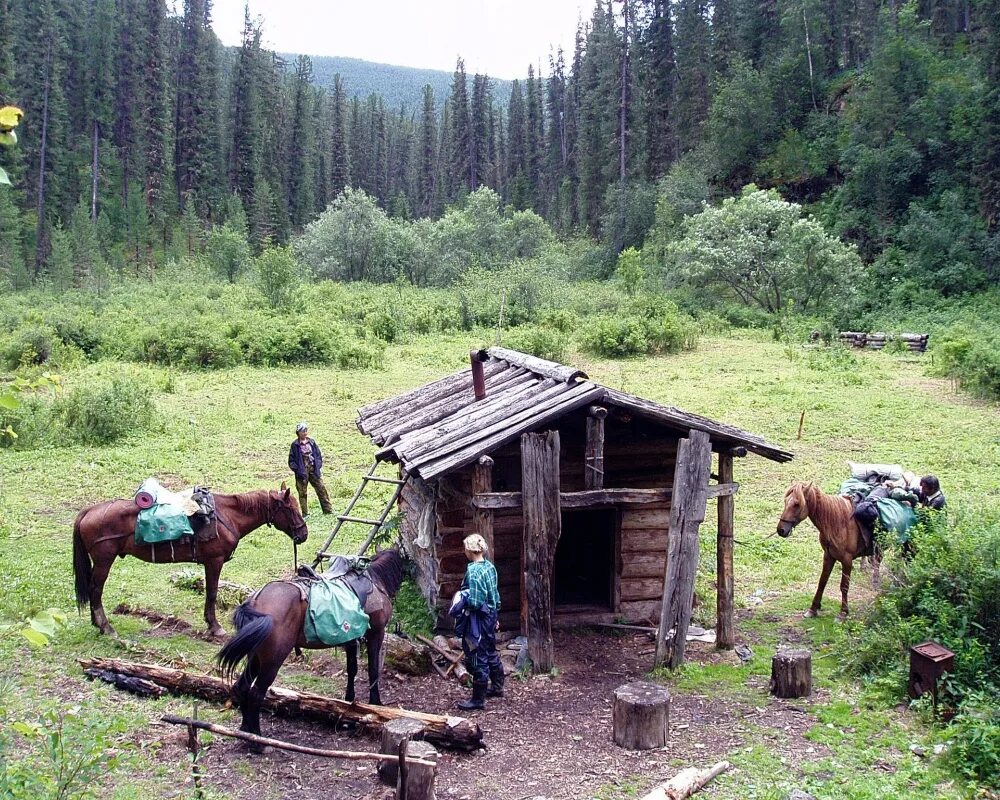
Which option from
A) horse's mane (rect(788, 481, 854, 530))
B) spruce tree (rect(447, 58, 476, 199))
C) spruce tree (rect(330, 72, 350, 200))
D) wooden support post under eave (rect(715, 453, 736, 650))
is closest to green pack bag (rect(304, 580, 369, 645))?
wooden support post under eave (rect(715, 453, 736, 650))

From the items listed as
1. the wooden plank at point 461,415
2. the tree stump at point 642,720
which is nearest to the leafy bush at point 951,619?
the tree stump at point 642,720

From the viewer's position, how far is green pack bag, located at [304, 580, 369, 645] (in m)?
7.34

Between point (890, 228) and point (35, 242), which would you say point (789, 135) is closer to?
point (890, 228)

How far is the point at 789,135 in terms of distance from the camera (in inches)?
1889

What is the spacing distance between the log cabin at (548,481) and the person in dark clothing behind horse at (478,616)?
0.72 metres

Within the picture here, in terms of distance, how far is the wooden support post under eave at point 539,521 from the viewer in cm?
879

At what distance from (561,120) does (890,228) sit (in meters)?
55.8

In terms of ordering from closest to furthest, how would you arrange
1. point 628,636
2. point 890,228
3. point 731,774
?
point 731,774, point 628,636, point 890,228

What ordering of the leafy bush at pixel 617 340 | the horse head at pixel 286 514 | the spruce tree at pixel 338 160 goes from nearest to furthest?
the horse head at pixel 286 514 → the leafy bush at pixel 617 340 → the spruce tree at pixel 338 160

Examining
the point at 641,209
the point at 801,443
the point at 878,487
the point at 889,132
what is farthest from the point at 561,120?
the point at 878,487

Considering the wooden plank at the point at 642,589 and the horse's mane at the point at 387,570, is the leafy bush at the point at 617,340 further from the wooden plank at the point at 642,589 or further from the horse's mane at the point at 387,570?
the horse's mane at the point at 387,570

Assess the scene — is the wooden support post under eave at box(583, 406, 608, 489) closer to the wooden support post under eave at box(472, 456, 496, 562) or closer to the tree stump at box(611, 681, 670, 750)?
the wooden support post under eave at box(472, 456, 496, 562)

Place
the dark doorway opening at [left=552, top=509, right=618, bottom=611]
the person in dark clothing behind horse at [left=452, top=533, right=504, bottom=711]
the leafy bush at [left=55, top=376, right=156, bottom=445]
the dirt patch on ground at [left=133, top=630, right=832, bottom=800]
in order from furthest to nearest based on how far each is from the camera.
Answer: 1. the leafy bush at [left=55, top=376, right=156, bottom=445]
2. the dark doorway opening at [left=552, top=509, right=618, bottom=611]
3. the person in dark clothing behind horse at [left=452, top=533, right=504, bottom=711]
4. the dirt patch on ground at [left=133, top=630, right=832, bottom=800]

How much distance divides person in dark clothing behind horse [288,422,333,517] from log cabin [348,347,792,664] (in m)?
3.12
